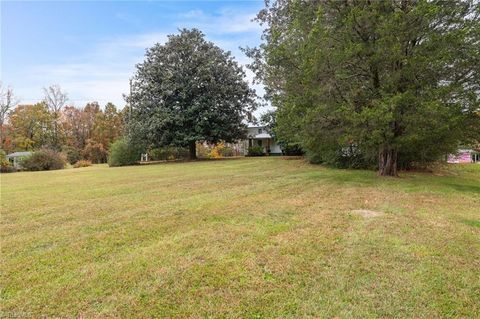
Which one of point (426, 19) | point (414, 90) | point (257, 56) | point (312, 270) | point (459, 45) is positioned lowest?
point (312, 270)

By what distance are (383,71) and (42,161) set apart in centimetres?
2427

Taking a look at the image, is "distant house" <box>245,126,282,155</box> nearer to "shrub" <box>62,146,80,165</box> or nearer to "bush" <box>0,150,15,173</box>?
"shrub" <box>62,146,80,165</box>

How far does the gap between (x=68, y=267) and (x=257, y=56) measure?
1840 centimetres

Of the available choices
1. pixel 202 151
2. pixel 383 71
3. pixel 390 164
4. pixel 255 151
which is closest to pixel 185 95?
pixel 202 151

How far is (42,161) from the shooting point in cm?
2470

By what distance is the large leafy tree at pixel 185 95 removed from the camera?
78.5ft

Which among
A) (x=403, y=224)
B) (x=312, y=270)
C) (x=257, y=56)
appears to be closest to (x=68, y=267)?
(x=312, y=270)

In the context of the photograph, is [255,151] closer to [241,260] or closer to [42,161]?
[42,161]

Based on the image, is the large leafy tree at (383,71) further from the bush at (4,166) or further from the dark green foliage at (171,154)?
the bush at (4,166)

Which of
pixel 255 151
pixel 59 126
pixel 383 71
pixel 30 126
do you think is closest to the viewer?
pixel 383 71

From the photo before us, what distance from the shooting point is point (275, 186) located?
9484mm

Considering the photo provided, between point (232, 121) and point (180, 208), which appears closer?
point (180, 208)

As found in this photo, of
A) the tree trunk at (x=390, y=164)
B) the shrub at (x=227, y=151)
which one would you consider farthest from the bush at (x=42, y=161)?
the tree trunk at (x=390, y=164)

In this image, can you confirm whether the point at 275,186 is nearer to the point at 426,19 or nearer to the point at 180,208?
the point at 180,208
